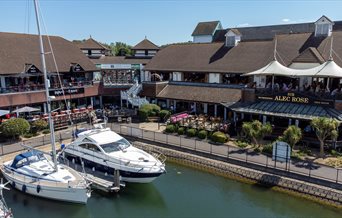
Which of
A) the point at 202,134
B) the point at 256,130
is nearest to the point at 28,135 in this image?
the point at 202,134

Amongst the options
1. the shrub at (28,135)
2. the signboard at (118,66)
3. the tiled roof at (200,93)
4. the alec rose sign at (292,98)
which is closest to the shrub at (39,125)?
the shrub at (28,135)

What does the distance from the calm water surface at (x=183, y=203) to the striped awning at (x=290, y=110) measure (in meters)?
8.13

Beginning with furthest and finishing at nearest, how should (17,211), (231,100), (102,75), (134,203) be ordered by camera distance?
(102,75) → (231,100) → (134,203) → (17,211)

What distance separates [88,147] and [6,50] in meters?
20.1

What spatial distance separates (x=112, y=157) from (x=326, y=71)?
19207mm

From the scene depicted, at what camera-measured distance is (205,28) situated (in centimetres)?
5881

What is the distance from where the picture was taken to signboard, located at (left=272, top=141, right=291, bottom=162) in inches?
786

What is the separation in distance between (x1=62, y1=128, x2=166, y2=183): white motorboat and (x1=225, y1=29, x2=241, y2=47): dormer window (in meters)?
22.2

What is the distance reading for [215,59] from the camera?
3694cm

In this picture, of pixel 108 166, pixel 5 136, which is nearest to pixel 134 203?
pixel 108 166

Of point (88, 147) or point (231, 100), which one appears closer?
point (88, 147)

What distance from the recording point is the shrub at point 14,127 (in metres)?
26.2

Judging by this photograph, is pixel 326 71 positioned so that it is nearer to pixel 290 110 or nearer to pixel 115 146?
pixel 290 110

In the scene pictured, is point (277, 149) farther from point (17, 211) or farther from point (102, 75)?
point (102, 75)
